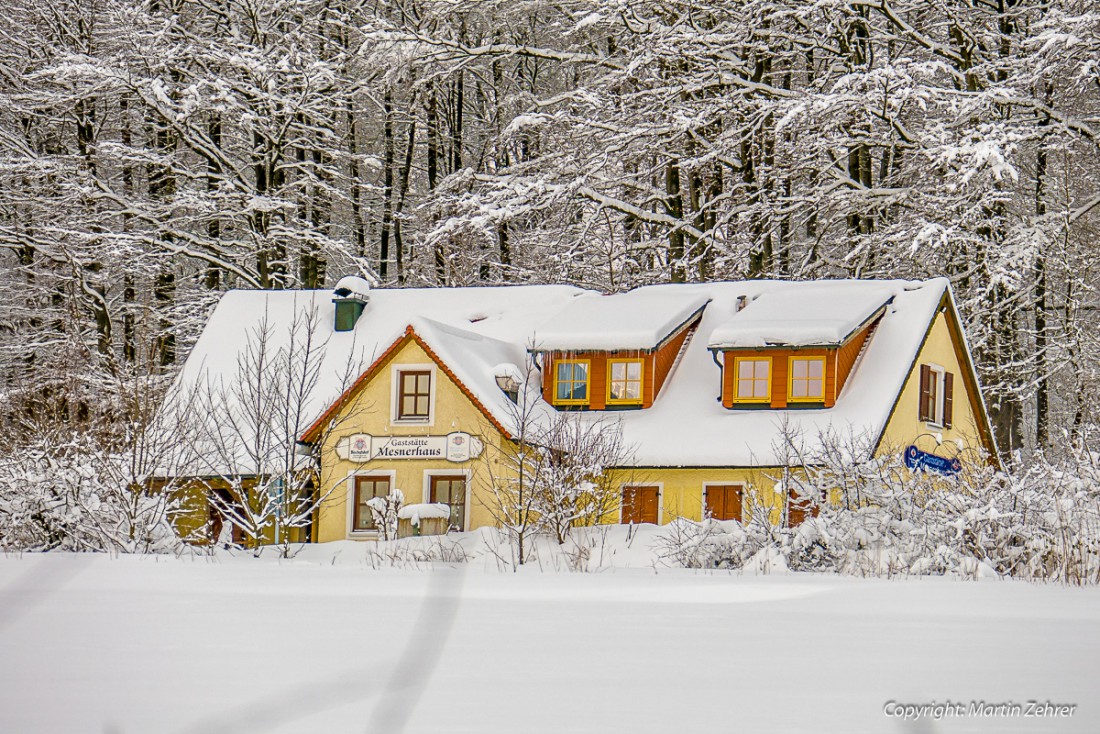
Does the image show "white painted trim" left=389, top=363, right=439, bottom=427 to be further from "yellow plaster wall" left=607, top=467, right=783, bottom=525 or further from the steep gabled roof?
"yellow plaster wall" left=607, top=467, right=783, bottom=525

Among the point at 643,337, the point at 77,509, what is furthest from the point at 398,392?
the point at 77,509

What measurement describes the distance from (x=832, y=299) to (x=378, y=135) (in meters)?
18.3

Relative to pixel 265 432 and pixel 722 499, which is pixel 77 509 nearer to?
pixel 265 432

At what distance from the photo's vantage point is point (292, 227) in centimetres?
3506

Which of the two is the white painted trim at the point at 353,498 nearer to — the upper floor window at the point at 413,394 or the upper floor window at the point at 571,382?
the upper floor window at the point at 413,394

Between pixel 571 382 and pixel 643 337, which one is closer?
pixel 643 337

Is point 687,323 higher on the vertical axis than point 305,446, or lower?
higher

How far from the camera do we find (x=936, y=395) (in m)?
27.1

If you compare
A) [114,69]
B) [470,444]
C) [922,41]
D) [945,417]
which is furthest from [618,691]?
[114,69]

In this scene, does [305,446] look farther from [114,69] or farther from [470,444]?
[114,69]

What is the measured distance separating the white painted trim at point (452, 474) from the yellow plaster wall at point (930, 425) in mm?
6900

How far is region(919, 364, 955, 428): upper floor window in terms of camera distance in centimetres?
2650

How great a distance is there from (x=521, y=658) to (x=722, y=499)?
1987 cm

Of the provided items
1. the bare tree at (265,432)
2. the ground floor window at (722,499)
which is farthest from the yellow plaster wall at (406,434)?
the ground floor window at (722,499)
